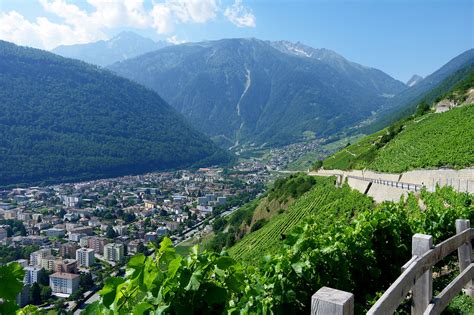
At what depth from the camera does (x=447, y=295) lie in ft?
12.9

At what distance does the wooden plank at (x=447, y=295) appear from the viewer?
3529 mm

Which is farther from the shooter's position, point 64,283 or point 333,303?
point 64,283

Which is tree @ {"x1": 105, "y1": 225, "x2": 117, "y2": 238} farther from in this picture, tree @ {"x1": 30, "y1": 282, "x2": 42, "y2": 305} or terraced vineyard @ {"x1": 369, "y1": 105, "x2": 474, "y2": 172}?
terraced vineyard @ {"x1": 369, "y1": 105, "x2": 474, "y2": 172}

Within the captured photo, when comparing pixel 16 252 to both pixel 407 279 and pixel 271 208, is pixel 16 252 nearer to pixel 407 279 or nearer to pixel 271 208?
pixel 271 208

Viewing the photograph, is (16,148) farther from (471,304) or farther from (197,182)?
(471,304)

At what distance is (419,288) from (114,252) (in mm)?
72847

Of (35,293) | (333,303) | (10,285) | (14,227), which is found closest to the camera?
(333,303)

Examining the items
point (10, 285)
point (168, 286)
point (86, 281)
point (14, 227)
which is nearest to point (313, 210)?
point (168, 286)

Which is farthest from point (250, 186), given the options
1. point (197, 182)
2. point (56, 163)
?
point (56, 163)

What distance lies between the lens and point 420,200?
65.8ft

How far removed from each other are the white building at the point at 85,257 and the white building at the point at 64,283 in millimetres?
12646

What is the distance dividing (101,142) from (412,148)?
178 meters

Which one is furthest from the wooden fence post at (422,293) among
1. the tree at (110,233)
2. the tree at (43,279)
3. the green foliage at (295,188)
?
the tree at (110,233)

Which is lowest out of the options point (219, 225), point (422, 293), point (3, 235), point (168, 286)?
point (3, 235)
